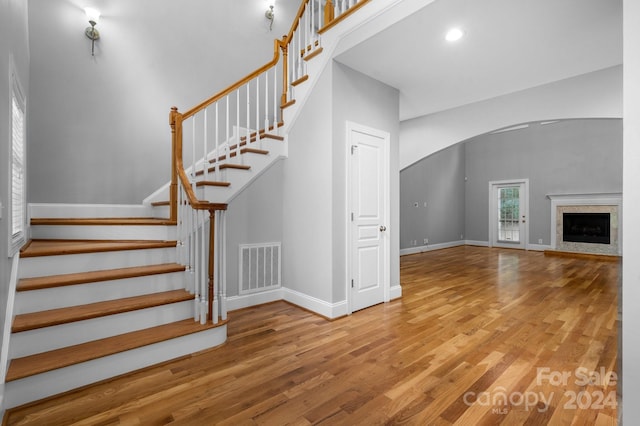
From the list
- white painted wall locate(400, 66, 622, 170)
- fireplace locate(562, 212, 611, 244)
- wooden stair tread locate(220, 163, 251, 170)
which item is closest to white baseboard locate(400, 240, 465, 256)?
fireplace locate(562, 212, 611, 244)

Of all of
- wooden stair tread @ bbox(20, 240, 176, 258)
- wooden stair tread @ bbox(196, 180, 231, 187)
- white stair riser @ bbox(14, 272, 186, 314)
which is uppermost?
wooden stair tread @ bbox(196, 180, 231, 187)

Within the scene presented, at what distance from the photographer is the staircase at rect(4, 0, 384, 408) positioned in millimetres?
1949

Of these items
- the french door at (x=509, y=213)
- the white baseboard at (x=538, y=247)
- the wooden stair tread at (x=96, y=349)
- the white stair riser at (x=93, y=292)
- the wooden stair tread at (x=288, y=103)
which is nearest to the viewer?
the wooden stair tread at (x=96, y=349)

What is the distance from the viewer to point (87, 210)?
3.70 meters

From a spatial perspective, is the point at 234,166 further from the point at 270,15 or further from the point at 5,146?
A: the point at 270,15

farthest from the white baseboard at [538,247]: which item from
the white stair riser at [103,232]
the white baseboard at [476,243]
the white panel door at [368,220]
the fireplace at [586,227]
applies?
the white stair riser at [103,232]

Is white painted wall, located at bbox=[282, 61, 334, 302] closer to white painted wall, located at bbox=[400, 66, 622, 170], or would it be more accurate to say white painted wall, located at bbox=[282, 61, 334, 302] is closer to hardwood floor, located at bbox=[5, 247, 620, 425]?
hardwood floor, located at bbox=[5, 247, 620, 425]

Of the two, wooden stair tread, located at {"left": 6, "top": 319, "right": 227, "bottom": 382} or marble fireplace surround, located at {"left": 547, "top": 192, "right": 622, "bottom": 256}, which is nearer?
wooden stair tread, located at {"left": 6, "top": 319, "right": 227, "bottom": 382}

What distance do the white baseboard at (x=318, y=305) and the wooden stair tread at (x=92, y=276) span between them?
1426 millimetres

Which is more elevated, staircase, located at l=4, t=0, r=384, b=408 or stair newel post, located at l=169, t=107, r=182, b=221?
stair newel post, located at l=169, t=107, r=182, b=221

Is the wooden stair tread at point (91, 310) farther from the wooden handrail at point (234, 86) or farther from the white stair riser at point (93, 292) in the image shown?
the wooden handrail at point (234, 86)

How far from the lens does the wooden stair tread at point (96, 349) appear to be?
5.94ft

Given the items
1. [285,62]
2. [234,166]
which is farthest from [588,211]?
[234,166]

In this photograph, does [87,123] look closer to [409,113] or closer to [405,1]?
[405,1]
